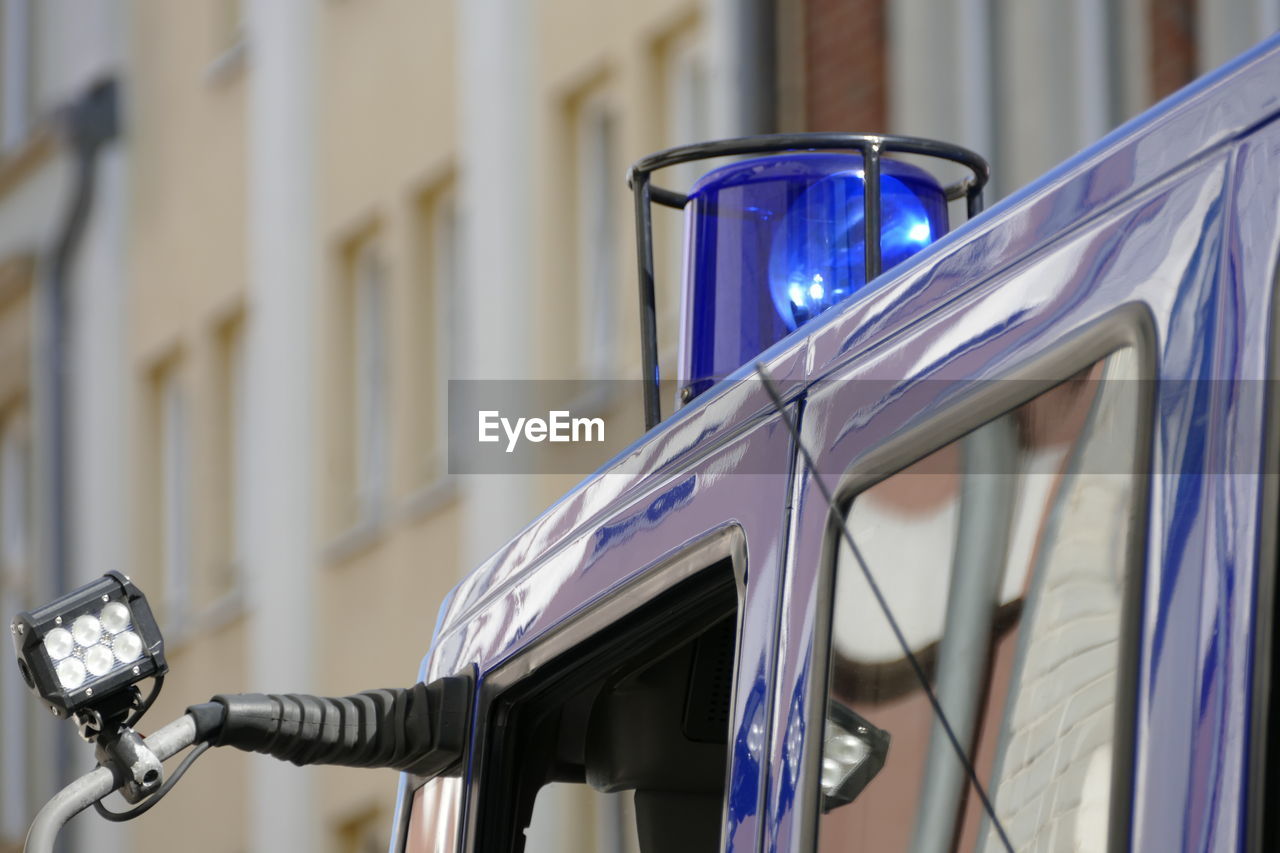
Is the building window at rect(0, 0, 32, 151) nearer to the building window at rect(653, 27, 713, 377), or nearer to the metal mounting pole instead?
the building window at rect(653, 27, 713, 377)

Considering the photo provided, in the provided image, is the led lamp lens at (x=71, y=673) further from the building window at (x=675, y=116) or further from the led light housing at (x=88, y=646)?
the building window at (x=675, y=116)

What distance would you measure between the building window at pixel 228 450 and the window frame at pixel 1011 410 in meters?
15.3

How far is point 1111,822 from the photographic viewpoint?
5.22 feet

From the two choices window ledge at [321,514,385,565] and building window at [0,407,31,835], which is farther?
building window at [0,407,31,835]

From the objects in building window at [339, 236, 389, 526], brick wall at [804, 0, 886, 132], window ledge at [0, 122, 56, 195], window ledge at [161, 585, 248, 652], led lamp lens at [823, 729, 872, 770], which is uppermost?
window ledge at [0, 122, 56, 195]

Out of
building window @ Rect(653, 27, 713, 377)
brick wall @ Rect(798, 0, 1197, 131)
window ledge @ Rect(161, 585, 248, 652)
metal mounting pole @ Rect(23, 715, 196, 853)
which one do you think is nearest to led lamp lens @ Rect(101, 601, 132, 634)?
metal mounting pole @ Rect(23, 715, 196, 853)

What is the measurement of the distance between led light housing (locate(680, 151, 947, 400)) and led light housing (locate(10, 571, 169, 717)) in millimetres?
600

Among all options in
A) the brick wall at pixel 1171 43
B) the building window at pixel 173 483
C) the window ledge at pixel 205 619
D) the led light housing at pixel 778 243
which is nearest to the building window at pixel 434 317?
the window ledge at pixel 205 619

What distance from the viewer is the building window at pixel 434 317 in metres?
14.8

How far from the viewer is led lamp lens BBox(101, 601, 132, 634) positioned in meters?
2.69

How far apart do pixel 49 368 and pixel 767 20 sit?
30.7ft

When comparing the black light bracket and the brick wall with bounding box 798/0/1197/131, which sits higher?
the brick wall with bounding box 798/0/1197/131

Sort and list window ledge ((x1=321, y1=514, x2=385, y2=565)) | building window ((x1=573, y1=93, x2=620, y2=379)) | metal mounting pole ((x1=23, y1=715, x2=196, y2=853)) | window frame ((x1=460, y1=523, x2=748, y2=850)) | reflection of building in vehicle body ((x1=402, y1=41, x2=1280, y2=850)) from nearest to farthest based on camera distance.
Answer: reflection of building in vehicle body ((x1=402, y1=41, x2=1280, y2=850)) < window frame ((x1=460, y1=523, x2=748, y2=850)) < metal mounting pole ((x1=23, y1=715, x2=196, y2=853)) < building window ((x1=573, y1=93, x2=620, y2=379)) < window ledge ((x1=321, y1=514, x2=385, y2=565))

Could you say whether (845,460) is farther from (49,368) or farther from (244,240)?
(49,368)
